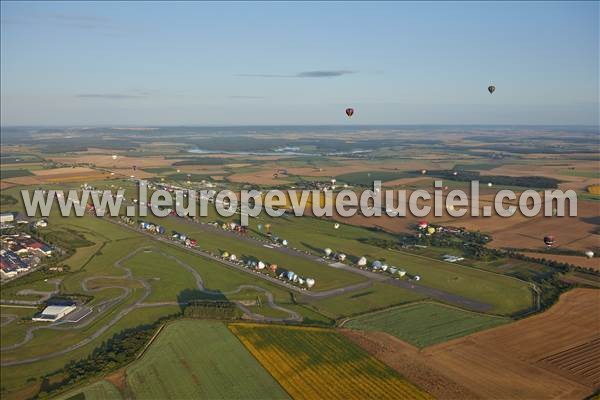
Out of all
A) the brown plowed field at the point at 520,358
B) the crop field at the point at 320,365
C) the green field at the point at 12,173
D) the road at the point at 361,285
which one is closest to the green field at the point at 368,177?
the road at the point at 361,285

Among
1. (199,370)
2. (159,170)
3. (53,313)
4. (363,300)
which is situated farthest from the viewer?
(159,170)

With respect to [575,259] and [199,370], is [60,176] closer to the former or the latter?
[199,370]

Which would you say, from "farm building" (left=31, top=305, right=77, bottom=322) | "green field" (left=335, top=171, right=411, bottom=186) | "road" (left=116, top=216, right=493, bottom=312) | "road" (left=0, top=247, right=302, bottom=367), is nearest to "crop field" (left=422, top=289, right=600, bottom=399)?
"road" (left=116, top=216, right=493, bottom=312)

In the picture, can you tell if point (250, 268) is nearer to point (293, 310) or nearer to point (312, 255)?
point (312, 255)

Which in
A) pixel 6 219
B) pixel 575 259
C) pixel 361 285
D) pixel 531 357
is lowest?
pixel 531 357

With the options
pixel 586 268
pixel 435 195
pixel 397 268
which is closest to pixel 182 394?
pixel 397 268

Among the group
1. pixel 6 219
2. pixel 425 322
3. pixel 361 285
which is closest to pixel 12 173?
pixel 6 219
